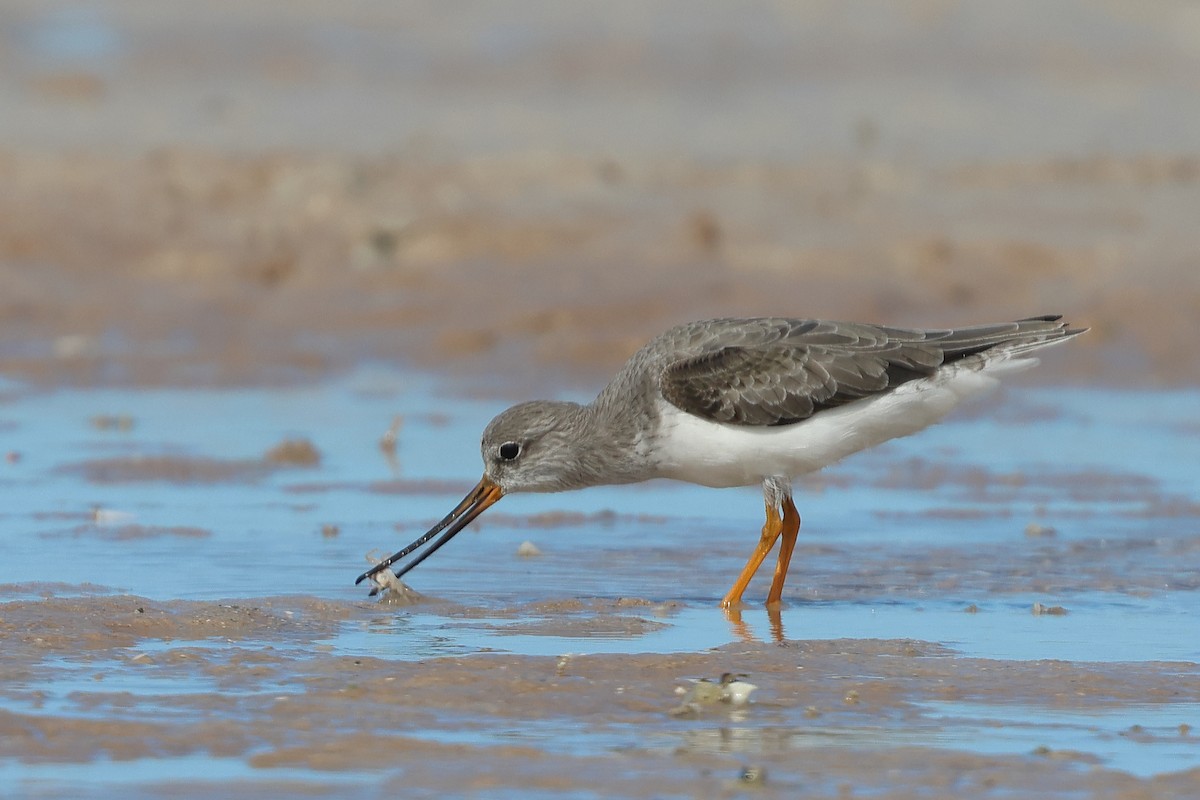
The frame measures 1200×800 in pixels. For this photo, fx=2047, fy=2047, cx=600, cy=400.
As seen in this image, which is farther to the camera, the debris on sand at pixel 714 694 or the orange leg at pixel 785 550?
the orange leg at pixel 785 550

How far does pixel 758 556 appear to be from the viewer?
8.87 metres

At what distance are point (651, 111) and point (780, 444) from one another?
16689mm

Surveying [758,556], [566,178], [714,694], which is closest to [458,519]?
[758,556]

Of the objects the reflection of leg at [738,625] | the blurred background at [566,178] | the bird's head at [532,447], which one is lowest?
the reflection of leg at [738,625]

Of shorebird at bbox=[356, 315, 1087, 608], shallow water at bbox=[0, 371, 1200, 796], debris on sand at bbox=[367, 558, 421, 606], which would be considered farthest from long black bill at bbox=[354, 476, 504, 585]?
debris on sand at bbox=[367, 558, 421, 606]

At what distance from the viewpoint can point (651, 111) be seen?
989 inches

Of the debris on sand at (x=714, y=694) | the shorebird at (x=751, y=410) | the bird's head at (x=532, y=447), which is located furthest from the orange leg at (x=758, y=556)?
the debris on sand at (x=714, y=694)

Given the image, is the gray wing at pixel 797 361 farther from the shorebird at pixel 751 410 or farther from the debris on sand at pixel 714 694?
the debris on sand at pixel 714 694

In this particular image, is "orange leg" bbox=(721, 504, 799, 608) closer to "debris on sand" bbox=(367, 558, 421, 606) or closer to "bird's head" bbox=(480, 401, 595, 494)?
"bird's head" bbox=(480, 401, 595, 494)

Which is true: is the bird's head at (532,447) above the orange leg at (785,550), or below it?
above

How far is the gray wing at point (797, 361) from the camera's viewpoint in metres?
8.79

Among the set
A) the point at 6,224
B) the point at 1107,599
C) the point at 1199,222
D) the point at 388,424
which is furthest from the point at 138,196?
the point at 1107,599

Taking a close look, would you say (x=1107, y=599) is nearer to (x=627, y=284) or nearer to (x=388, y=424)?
(x=388, y=424)

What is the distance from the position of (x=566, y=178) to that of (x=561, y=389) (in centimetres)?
600
